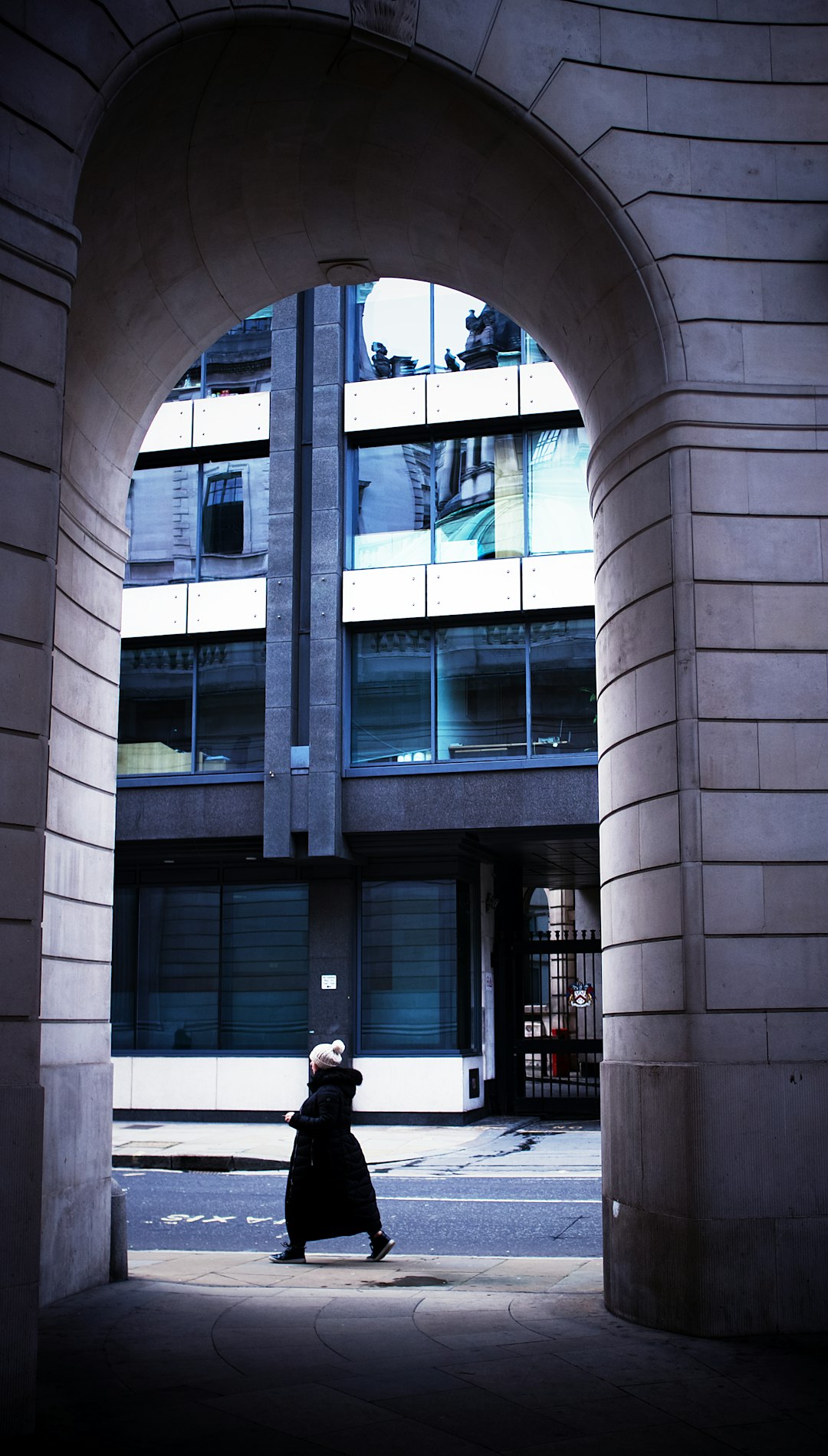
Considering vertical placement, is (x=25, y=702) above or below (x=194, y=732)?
below

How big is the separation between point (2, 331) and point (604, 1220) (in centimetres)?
623

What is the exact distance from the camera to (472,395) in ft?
80.8

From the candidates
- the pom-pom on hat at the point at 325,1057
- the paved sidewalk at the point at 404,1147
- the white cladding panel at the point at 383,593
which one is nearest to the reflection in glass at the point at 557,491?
the white cladding panel at the point at 383,593

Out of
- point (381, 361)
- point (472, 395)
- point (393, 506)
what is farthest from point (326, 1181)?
point (381, 361)

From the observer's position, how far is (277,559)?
2502 centimetres

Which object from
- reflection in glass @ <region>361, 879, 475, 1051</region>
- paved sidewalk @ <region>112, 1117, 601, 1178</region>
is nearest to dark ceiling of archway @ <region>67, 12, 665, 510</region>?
paved sidewalk @ <region>112, 1117, 601, 1178</region>

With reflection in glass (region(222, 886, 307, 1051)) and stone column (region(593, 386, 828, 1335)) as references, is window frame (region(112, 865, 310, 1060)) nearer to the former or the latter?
reflection in glass (region(222, 886, 307, 1051))

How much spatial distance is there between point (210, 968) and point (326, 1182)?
48.6ft

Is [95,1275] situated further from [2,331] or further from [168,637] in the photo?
[168,637]

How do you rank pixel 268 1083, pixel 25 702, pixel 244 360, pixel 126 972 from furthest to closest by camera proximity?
pixel 244 360 < pixel 126 972 < pixel 268 1083 < pixel 25 702

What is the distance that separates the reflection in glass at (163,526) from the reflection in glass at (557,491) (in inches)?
255

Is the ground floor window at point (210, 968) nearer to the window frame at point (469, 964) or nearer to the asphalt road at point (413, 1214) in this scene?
the window frame at point (469, 964)

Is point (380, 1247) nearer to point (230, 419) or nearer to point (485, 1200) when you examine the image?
point (485, 1200)

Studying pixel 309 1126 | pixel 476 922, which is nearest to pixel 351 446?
pixel 476 922
